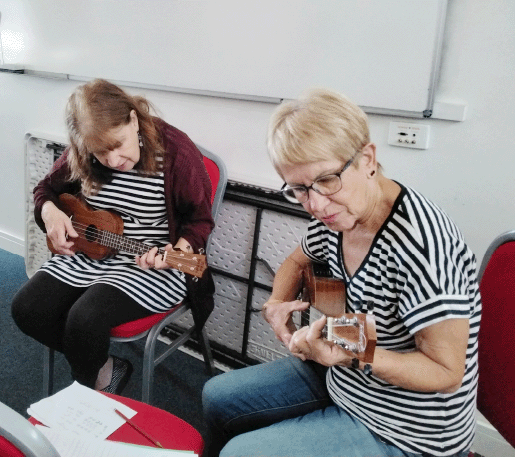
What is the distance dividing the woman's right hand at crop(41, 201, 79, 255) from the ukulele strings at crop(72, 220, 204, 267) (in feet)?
0.11

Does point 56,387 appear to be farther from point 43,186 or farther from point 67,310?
point 43,186

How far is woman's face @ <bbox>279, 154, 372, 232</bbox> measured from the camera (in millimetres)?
950

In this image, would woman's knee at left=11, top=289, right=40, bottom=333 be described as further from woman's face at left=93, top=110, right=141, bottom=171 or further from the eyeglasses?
the eyeglasses

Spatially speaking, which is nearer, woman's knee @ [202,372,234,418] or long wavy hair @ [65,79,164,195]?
woman's knee @ [202,372,234,418]

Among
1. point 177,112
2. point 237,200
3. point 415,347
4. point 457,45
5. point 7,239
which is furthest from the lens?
point 7,239

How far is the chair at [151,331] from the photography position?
1584 millimetres

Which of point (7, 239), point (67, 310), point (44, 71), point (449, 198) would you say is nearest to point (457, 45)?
point (449, 198)

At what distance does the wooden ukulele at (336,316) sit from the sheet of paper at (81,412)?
19.6 inches

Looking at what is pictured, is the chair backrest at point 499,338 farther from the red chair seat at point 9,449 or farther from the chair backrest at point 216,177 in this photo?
the chair backrest at point 216,177

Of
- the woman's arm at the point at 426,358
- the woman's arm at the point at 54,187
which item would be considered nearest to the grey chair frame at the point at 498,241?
the woman's arm at the point at 426,358

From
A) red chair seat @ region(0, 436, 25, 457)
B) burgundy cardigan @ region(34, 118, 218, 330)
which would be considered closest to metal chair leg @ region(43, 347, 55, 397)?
burgundy cardigan @ region(34, 118, 218, 330)

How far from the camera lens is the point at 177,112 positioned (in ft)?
7.23

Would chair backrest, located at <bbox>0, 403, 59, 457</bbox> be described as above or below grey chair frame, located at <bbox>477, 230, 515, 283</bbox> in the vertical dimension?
below

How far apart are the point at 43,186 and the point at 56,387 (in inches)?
32.3
